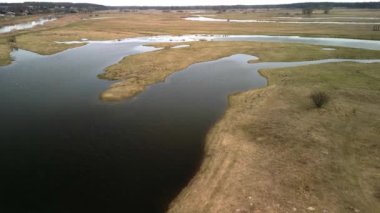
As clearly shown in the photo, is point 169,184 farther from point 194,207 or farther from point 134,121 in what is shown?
point 134,121

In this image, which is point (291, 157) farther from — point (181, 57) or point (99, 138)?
point (181, 57)

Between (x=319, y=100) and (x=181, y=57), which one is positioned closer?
(x=319, y=100)

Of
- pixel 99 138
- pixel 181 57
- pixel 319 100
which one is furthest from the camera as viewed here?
pixel 181 57

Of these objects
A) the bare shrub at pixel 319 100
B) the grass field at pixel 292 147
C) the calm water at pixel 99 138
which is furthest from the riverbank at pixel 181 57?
the bare shrub at pixel 319 100

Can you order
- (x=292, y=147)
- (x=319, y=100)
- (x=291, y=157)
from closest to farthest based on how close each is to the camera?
(x=291, y=157), (x=292, y=147), (x=319, y=100)

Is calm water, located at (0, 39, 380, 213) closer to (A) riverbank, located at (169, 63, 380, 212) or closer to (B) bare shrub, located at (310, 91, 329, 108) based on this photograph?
(A) riverbank, located at (169, 63, 380, 212)

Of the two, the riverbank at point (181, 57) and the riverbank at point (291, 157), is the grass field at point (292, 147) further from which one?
the riverbank at point (181, 57)

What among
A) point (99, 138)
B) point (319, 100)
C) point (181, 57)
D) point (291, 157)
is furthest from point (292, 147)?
point (181, 57)
